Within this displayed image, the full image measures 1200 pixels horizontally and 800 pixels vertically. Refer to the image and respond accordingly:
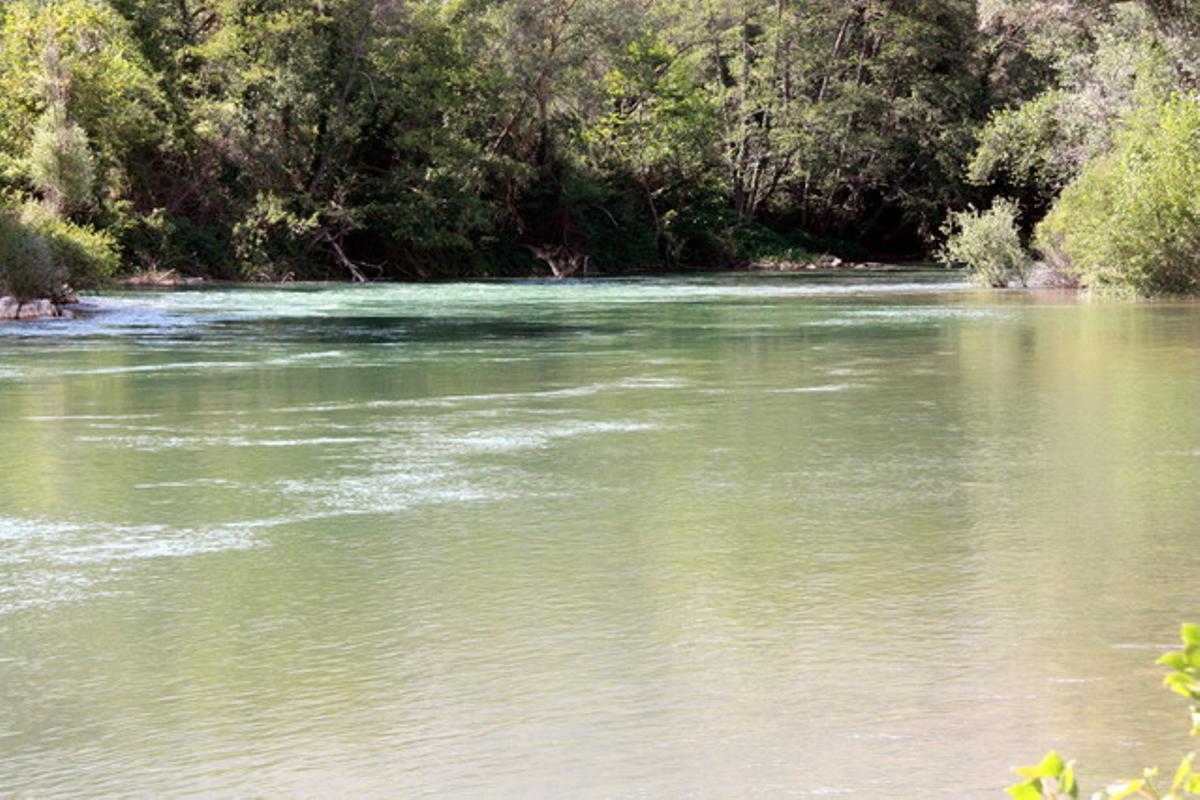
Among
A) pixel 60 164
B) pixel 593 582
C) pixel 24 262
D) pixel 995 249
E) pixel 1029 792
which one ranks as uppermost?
pixel 60 164

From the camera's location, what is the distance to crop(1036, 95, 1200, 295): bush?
26172mm

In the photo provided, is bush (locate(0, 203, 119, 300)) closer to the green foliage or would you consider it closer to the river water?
the green foliage

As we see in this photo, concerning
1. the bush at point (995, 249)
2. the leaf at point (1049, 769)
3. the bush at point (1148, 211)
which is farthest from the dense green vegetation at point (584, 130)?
the leaf at point (1049, 769)

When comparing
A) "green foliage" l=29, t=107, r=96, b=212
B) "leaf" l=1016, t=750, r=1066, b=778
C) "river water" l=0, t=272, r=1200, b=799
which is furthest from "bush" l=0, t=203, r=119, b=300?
"leaf" l=1016, t=750, r=1066, b=778

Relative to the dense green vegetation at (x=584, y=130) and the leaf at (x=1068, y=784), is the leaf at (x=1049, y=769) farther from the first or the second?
the dense green vegetation at (x=584, y=130)

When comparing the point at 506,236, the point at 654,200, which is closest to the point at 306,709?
the point at 506,236

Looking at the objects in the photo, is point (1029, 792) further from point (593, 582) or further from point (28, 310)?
point (28, 310)

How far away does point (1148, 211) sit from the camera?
26375 millimetres

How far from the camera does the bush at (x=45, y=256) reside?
1009 inches

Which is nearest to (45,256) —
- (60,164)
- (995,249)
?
(60,164)

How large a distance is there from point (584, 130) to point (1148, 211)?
2731 centimetres

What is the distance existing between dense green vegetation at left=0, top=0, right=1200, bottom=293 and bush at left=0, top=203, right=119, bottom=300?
231 millimetres

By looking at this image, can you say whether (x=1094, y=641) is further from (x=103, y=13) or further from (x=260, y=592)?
(x=103, y=13)

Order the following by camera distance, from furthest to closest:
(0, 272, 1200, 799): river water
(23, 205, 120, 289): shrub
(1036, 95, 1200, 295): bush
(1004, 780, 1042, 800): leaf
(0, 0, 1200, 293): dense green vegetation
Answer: (0, 0, 1200, 293): dense green vegetation
(23, 205, 120, 289): shrub
(1036, 95, 1200, 295): bush
(0, 272, 1200, 799): river water
(1004, 780, 1042, 800): leaf
